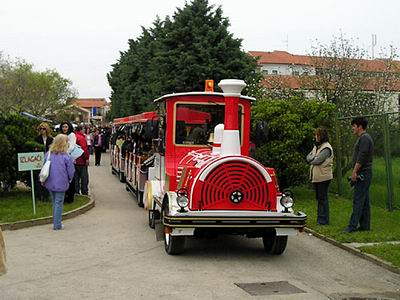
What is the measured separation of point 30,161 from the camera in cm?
1217

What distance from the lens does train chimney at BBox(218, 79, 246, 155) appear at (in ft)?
28.7

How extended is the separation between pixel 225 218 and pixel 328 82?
1336 cm

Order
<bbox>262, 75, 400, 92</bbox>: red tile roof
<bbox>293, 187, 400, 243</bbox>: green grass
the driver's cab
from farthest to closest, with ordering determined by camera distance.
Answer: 1. <bbox>262, 75, 400, 92</bbox>: red tile roof
2. the driver's cab
3. <bbox>293, 187, 400, 243</bbox>: green grass

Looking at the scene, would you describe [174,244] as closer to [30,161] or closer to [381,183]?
[30,161]

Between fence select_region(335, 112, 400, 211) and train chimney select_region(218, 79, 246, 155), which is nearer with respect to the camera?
train chimney select_region(218, 79, 246, 155)

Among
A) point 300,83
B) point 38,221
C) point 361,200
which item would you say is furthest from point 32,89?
point 361,200

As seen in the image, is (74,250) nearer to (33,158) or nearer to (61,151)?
(61,151)

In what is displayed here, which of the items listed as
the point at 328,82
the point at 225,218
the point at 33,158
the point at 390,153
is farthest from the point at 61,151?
the point at 328,82

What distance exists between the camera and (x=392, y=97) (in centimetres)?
2284

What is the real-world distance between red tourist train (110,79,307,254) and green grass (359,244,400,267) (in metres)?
1.27

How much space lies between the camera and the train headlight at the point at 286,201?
8578mm

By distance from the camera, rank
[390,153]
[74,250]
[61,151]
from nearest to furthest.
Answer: [74,250] < [61,151] < [390,153]

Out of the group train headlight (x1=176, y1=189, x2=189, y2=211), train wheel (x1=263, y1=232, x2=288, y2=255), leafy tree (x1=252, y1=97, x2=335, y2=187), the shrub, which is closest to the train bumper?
train headlight (x1=176, y1=189, x2=189, y2=211)

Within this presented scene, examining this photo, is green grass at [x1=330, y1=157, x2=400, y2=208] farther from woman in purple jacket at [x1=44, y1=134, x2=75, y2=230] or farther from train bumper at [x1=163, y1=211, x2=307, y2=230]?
woman in purple jacket at [x1=44, y1=134, x2=75, y2=230]
